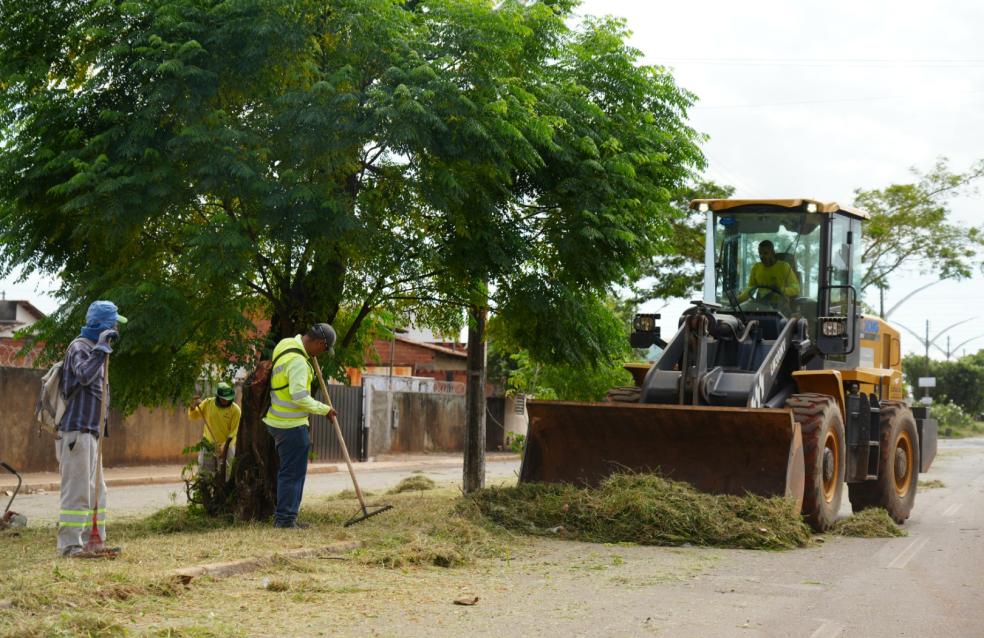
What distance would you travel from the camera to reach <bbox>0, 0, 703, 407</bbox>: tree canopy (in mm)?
10219

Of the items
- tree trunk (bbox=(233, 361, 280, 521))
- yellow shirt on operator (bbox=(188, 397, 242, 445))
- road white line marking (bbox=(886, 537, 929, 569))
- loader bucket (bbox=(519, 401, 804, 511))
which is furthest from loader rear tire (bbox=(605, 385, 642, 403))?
yellow shirt on operator (bbox=(188, 397, 242, 445))

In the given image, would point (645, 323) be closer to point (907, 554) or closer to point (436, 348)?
point (907, 554)

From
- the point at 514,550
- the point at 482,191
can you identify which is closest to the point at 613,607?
the point at 514,550

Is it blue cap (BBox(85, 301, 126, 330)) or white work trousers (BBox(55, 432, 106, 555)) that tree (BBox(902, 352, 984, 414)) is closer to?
blue cap (BBox(85, 301, 126, 330))

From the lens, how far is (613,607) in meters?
7.29

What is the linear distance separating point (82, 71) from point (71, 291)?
204 centimetres

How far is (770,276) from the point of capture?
13289mm

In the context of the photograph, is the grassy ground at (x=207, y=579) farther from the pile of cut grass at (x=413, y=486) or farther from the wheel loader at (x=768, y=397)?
the pile of cut grass at (x=413, y=486)

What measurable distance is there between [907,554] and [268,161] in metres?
6.67

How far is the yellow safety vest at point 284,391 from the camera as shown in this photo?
1061 cm

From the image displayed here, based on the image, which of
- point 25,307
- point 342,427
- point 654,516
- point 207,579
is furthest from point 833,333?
point 25,307

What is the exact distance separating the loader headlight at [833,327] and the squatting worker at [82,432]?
7343 mm

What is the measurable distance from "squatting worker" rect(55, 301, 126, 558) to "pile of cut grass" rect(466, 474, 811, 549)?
381 centimetres

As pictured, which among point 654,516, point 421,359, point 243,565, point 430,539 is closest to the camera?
point 243,565
